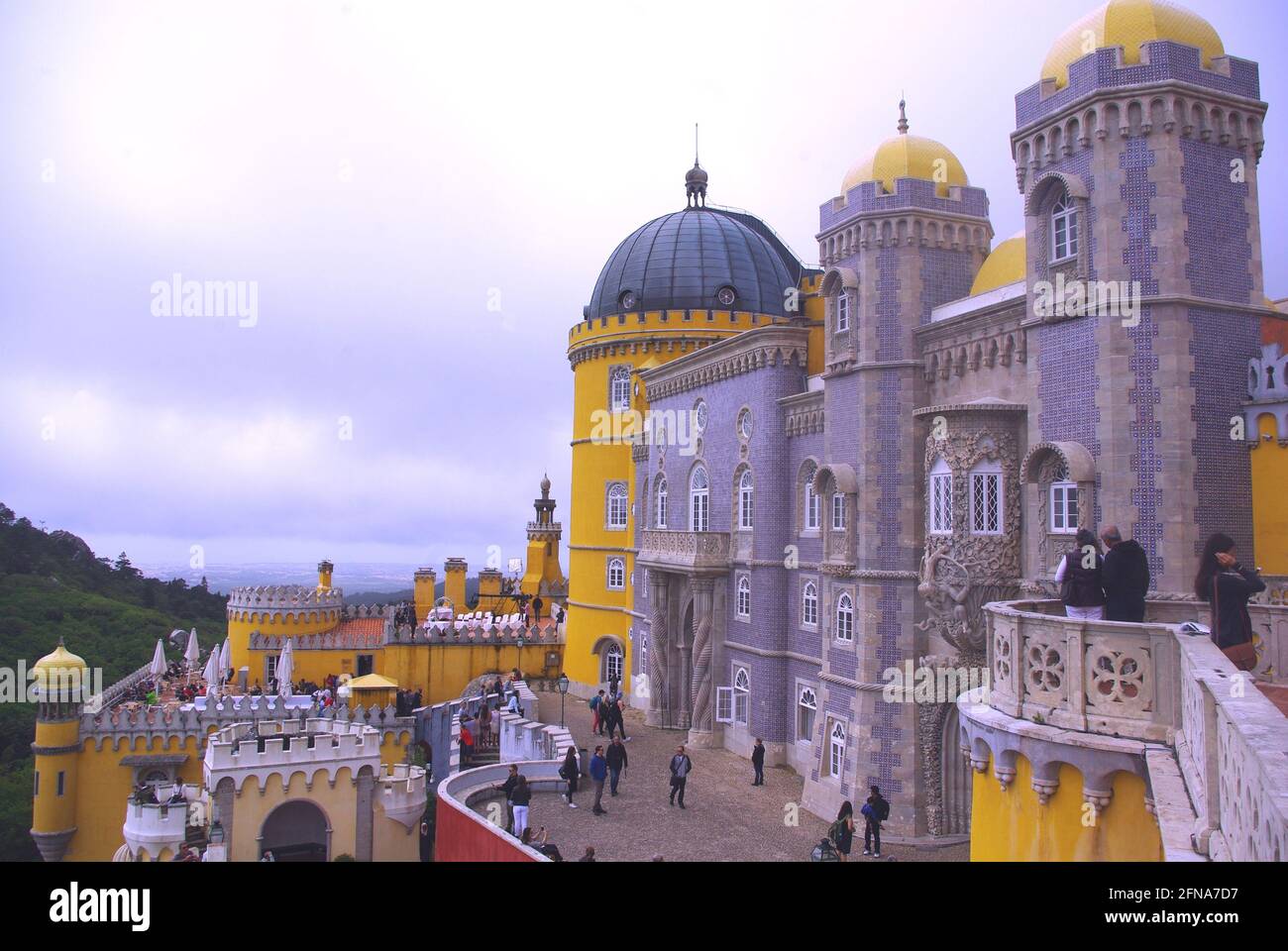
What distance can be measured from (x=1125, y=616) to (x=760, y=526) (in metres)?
16.4

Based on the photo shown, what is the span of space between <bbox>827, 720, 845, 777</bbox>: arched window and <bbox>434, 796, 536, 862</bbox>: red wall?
8.05 m

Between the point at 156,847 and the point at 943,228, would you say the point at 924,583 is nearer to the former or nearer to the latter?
the point at 943,228

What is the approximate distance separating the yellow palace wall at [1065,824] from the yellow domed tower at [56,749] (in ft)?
102

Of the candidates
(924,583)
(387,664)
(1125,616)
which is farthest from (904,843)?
(387,664)

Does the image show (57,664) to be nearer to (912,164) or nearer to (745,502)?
(745,502)

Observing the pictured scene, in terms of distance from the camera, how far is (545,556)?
2549 inches

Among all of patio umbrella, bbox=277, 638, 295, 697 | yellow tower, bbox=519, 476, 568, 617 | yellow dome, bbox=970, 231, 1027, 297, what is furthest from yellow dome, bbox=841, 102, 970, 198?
yellow tower, bbox=519, 476, 568, 617

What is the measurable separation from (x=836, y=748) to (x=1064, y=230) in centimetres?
1166

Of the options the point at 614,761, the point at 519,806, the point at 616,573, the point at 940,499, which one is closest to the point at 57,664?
the point at 616,573

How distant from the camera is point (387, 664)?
40.3 metres

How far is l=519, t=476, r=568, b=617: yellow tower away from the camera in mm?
62750

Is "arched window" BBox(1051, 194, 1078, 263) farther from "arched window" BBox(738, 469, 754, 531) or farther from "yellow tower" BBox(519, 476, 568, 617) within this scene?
"yellow tower" BBox(519, 476, 568, 617)

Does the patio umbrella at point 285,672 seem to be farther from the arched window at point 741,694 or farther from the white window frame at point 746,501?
the white window frame at point 746,501

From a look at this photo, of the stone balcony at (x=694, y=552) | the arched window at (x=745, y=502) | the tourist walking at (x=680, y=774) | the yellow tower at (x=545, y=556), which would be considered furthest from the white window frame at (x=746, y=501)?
the yellow tower at (x=545, y=556)
